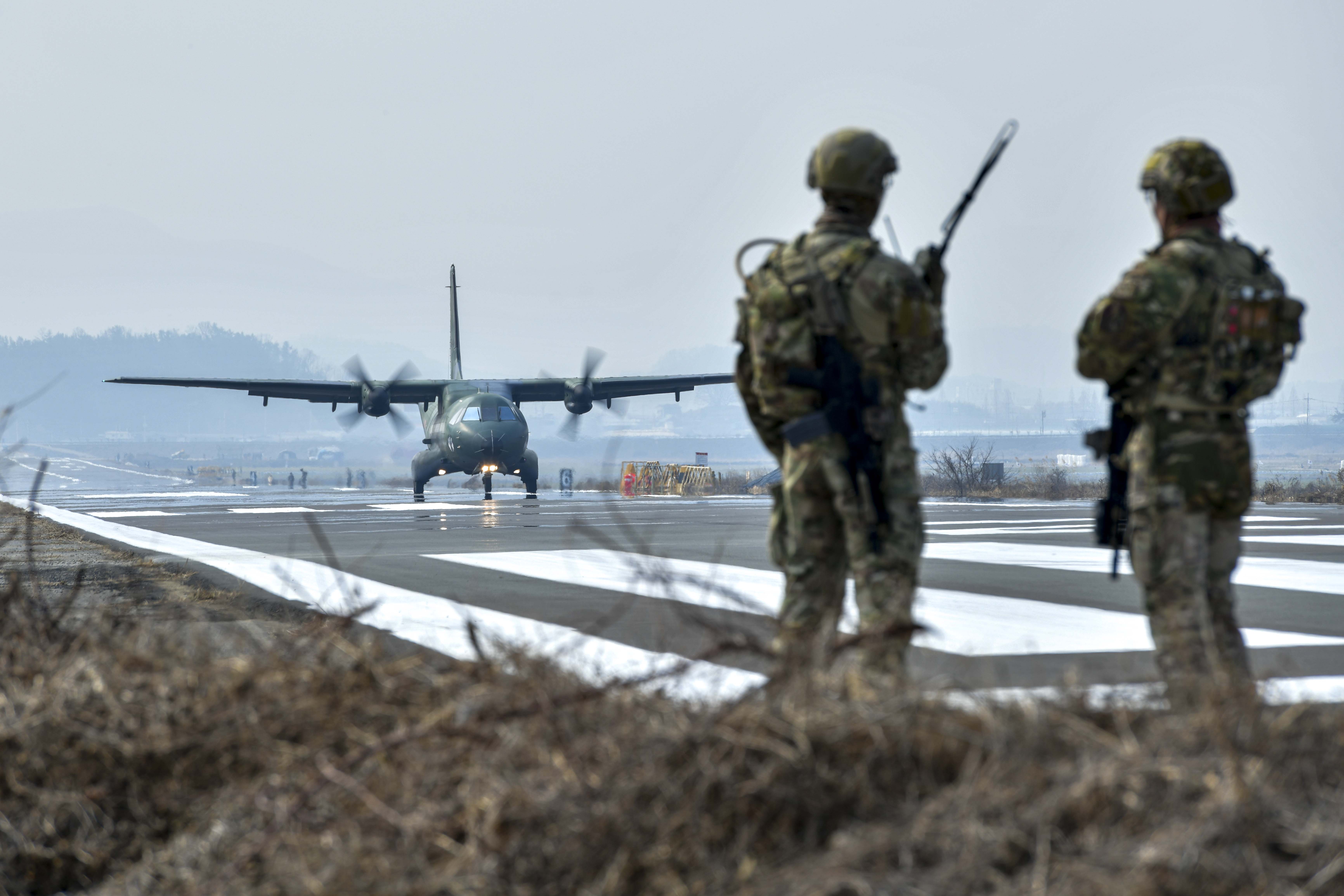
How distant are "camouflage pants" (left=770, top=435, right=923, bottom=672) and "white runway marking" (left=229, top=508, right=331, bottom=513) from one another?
2119 cm

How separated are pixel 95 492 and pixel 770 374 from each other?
50295mm

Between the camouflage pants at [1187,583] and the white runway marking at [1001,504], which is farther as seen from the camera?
the white runway marking at [1001,504]

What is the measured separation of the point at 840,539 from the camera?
457 centimetres

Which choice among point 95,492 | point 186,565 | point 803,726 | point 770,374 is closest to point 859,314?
point 770,374

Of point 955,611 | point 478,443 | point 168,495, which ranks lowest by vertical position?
point 955,611

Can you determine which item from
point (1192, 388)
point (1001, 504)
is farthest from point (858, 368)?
point (1001, 504)

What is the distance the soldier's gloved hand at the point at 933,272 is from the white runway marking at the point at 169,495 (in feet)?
113

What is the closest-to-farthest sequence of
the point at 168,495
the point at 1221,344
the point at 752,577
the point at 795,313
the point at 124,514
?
the point at 1221,344 → the point at 795,313 → the point at 752,577 → the point at 124,514 → the point at 168,495

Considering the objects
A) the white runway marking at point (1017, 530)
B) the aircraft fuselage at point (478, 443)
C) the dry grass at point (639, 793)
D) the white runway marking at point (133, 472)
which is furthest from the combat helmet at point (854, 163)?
the white runway marking at point (133, 472)

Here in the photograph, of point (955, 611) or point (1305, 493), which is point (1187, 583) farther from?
point (1305, 493)

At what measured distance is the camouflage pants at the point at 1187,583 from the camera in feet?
14.0

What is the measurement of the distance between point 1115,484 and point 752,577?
21.1 feet

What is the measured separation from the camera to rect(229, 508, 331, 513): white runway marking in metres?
25.4

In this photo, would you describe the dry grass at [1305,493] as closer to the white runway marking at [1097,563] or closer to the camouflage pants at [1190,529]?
the white runway marking at [1097,563]
